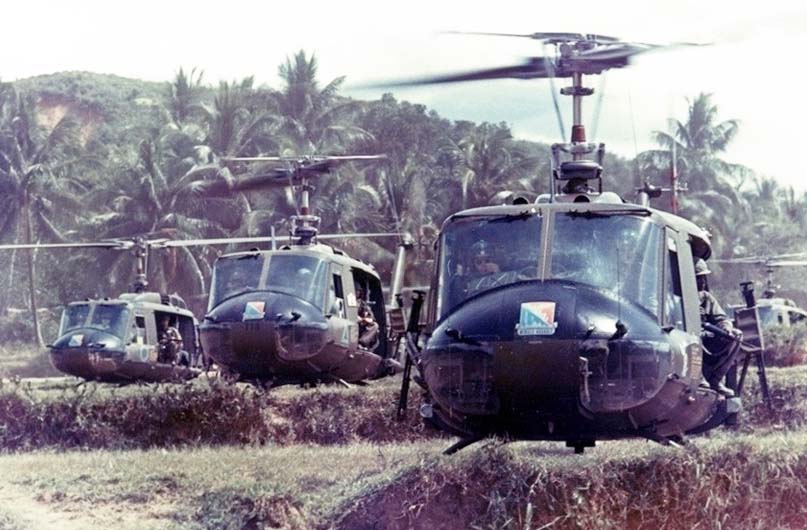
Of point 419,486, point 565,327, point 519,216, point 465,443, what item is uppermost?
point 519,216

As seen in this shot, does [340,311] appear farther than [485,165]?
No

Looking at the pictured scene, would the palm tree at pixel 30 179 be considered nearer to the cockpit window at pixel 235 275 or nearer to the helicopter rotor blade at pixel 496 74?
the cockpit window at pixel 235 275

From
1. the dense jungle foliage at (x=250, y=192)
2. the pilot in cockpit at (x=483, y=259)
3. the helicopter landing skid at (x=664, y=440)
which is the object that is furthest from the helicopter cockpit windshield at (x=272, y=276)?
the dense jungle foliage at (x=250, y=192)

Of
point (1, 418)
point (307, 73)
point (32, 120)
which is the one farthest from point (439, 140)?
point (1, 418)

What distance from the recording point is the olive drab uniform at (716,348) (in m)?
10.2

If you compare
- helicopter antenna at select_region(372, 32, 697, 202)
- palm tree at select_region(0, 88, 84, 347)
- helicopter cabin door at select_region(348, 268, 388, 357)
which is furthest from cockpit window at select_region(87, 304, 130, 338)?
palm tree at select_region(0, 88, 84, 347)

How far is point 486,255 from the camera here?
28.3 feet

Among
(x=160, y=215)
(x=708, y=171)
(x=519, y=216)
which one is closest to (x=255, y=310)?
(x=519, y=216)

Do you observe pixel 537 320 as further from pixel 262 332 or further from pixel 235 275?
pixel 235 275

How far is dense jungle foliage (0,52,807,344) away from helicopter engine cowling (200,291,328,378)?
1452 centimetres

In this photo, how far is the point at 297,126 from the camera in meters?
41.3

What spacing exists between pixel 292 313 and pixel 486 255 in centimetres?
701

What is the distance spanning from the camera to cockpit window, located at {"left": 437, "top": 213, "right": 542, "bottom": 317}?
8.45 m

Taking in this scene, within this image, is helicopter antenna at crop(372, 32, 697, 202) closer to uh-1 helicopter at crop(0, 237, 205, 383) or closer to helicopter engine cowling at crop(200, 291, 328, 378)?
helicopter engine cowling at crop(200, 291, 328, 378)
